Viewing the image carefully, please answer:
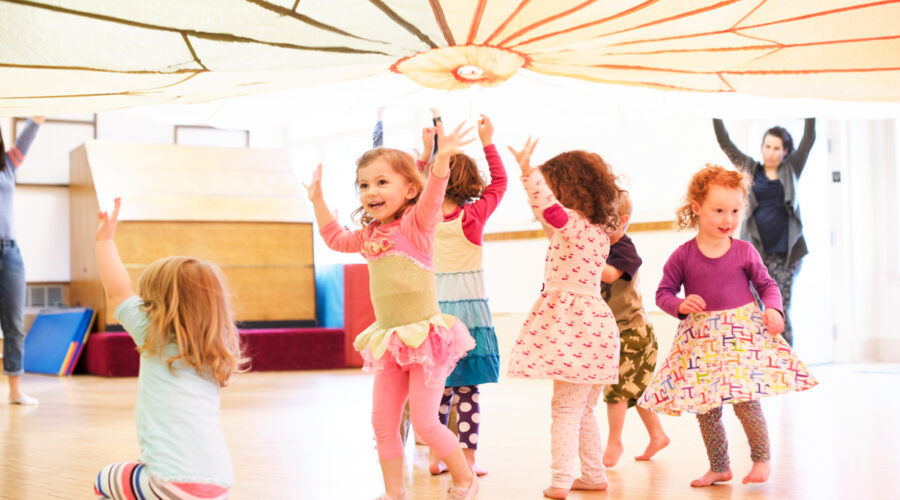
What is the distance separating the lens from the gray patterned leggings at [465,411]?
117 inches

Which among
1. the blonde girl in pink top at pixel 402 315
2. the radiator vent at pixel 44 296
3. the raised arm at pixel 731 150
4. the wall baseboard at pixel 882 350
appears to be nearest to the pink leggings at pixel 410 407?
the blonde girl in pink top at pixel 402 315

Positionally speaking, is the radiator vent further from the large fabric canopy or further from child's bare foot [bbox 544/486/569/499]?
child's bare foot [bbox 544/486/569/499]

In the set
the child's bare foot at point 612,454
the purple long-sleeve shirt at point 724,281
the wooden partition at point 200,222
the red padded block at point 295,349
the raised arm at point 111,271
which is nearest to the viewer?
the raised arm at point 111,271

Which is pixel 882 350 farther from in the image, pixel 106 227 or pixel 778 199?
pixel 106 227

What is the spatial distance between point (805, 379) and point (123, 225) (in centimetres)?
625

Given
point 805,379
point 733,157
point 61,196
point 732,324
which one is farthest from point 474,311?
point 61,196

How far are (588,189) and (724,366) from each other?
657 mm

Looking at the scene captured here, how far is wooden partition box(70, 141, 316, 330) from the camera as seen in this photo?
7.66m

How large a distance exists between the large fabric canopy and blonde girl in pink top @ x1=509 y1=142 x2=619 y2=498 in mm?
379

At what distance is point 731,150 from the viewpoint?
5707 mm

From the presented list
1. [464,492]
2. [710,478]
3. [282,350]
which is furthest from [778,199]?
[282,350]

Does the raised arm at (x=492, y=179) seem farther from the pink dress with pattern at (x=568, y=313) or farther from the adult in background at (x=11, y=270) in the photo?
the adult in background at (x=11, y=270)

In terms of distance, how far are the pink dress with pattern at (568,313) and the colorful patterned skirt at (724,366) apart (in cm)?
21

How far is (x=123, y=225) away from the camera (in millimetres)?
7566
